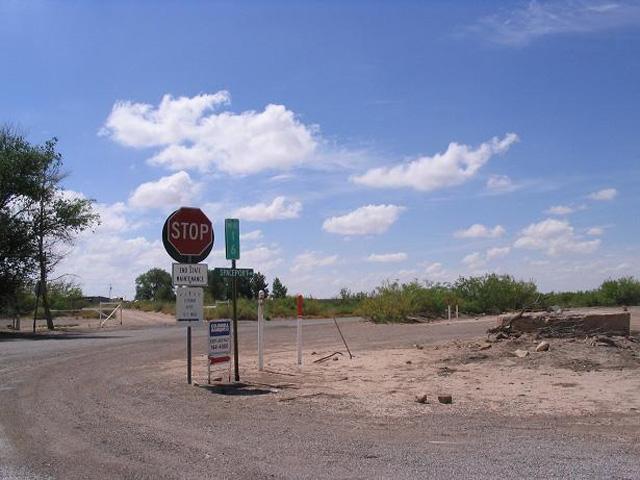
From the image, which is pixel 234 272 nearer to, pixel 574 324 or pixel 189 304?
pixel 189 304

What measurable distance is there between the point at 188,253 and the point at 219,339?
1.79 m

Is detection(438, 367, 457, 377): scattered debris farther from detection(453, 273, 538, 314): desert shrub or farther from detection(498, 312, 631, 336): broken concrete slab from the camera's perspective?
detection(453, 273, 538, 314): desert shrub

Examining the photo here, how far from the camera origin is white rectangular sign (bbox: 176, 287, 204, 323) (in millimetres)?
13500

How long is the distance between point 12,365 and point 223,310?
103 ft

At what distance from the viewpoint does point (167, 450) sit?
7988 millimetres

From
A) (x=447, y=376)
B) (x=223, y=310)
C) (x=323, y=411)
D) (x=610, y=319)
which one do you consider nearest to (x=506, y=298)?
(x=223, y=310)

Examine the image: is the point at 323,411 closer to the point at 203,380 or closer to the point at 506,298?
the point at 203,380

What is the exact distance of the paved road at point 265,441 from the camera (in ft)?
23.3

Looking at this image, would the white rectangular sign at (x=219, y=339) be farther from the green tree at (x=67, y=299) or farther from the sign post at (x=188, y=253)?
the green tree at (x=67, y=299)

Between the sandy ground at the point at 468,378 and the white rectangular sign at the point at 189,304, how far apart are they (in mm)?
1619

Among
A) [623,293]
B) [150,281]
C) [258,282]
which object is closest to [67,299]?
[258,282]

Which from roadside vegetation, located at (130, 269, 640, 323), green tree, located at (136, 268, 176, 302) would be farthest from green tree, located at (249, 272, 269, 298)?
green tree, located at (136, 268, 176, 302)

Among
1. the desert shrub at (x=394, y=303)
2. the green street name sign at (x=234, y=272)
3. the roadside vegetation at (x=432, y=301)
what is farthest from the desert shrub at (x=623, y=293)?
the green street name sign at (x=234, y=272)

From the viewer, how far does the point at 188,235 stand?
13578mm
